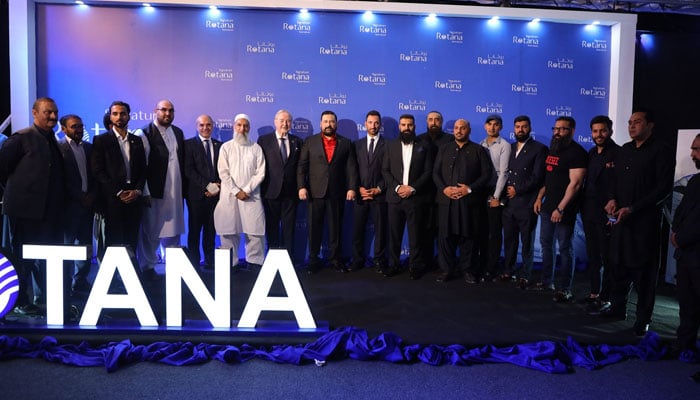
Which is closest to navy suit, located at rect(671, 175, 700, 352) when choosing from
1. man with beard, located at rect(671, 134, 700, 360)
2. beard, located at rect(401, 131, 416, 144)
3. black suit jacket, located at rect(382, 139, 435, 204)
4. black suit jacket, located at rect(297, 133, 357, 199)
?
man with beard, located at rect(671, 134, 700, 360)

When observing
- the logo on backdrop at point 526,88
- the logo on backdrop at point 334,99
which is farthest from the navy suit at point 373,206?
the logo on backdrop at point 526,88

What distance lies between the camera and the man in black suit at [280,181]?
18.5 ft

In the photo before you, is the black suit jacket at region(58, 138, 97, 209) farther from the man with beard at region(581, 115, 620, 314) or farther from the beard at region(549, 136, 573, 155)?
the man with beard at region(581, 115, 620, 314)

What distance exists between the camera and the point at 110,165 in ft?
15.1

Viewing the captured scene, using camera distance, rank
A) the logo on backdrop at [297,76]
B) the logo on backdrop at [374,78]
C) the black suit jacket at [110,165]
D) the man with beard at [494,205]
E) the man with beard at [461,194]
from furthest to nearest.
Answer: the logo on backdrop at [374,78]
the logo on backdrop at [297,76]
the man with beard at [494,205]
the man with beard at [461,194]
the black suit jacket at [110,165]

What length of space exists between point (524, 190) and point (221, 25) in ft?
13.9

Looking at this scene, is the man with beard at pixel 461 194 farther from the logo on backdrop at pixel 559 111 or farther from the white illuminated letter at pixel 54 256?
the white illuminated letter at pixel 54 256

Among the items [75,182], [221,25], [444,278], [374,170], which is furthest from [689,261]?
[221,25]

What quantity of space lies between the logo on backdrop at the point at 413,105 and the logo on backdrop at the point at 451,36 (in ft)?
2.88

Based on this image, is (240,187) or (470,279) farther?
(240,187)

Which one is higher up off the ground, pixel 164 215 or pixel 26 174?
pixel 26 174

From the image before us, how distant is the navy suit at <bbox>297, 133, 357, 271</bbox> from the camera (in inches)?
223

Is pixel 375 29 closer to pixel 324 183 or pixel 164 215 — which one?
pixel 324 183

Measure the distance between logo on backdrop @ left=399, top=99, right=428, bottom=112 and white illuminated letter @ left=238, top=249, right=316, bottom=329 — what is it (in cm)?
365
